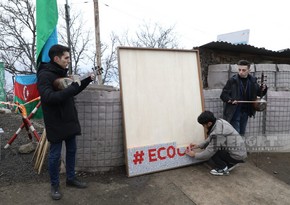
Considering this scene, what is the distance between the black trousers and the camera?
352 cm

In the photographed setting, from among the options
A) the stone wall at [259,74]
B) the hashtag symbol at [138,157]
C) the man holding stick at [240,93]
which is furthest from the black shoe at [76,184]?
the stone wall at [259,74]

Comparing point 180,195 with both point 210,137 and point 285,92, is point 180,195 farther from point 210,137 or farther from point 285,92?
point 285,92

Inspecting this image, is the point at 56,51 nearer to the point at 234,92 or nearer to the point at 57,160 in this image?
the point at 57,160

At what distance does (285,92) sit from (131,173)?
366cm

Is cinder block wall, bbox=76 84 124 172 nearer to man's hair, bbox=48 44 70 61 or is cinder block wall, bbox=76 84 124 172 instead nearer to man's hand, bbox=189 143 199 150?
man's hair, bbox=48 44 70 61

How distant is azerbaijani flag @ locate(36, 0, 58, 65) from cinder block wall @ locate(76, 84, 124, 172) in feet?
2.93

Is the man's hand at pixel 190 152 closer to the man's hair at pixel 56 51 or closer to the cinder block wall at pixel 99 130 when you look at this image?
the cinder block wall at pixel 99 130

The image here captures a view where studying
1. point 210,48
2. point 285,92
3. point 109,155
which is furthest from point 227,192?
point 210,48

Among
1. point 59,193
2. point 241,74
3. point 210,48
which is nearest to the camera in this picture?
point 59,193

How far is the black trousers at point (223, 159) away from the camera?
3520mm

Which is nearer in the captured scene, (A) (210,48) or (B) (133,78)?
(B) (133,78)

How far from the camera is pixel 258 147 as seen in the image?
15.4 feet

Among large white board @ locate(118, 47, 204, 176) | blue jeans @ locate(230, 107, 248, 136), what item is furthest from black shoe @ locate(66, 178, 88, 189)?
blue jeans @ locate(230, 107, 248, 136)

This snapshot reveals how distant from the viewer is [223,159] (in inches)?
141
